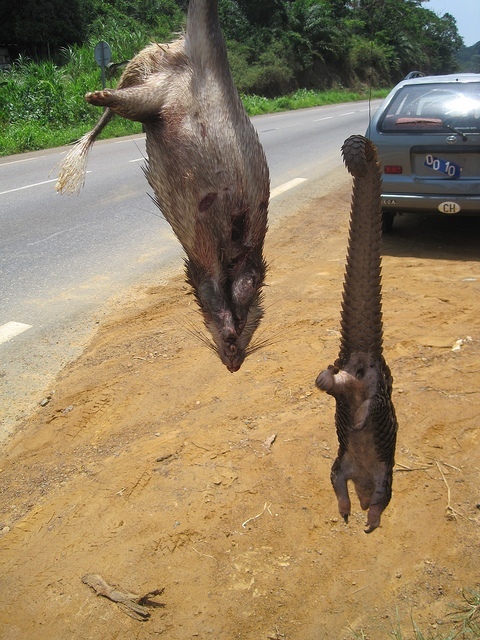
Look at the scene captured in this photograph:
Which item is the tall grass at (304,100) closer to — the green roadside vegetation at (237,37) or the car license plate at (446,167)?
the green roadside vegetation at (237,37)

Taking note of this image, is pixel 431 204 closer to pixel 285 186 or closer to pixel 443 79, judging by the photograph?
pixel 443 79

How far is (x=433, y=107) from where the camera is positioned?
25.8 feet

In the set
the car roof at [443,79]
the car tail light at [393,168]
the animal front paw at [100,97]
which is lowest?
the car tail light at [393,168]

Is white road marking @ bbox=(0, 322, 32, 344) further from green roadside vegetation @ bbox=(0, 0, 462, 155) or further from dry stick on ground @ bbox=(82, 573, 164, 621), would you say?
dry stick on ground @ bbox=(82, 573, 164, 621)

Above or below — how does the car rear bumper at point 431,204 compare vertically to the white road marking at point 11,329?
above

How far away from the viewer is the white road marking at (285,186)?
11156 mm

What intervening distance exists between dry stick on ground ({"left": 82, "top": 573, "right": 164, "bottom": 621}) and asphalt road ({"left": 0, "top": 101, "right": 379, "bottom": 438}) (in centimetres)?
163

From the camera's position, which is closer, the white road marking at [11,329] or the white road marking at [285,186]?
the white road marking at [11,329]

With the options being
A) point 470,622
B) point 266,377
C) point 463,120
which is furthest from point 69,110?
point 470,622

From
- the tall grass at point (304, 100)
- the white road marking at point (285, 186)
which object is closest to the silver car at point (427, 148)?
the white road marking at point (285, 186)

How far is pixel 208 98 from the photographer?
1365 millimetres

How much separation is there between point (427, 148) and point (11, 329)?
14.6 ft

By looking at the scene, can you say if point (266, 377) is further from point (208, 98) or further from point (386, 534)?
point (208, 98)

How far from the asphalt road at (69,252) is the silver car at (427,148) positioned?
1.72 ft
